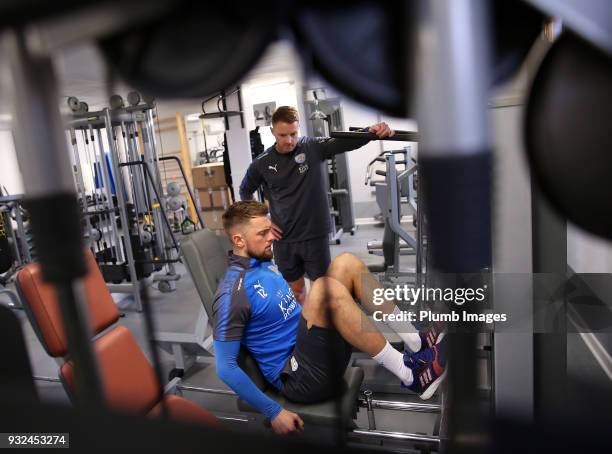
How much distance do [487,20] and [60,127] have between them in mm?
259

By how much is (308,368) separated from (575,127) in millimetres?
1468

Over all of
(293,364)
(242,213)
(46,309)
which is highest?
(242,213)

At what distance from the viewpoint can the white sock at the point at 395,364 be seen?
193 centimetres

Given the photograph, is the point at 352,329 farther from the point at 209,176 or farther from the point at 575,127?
the point at 209,176

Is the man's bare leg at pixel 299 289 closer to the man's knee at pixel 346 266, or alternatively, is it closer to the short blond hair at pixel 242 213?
the man's knee at pixel 346 266

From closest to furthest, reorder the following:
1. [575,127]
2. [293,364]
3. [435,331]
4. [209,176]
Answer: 1. [575,127]
2. [435,331]
3. [293,364]
4. [209,176]

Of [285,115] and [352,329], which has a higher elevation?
[285,115]

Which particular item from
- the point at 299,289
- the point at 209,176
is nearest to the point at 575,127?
Result: the point at 299,289

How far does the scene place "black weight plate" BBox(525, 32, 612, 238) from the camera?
0.79 feet

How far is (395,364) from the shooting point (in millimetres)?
1944

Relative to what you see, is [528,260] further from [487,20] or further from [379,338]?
[487,20]

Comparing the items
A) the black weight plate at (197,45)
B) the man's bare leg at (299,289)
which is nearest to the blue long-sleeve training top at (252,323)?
the man's bare leg at (299,289)

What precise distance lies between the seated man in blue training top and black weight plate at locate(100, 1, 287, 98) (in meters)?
1.25

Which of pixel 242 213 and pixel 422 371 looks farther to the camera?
pixel 242 213
